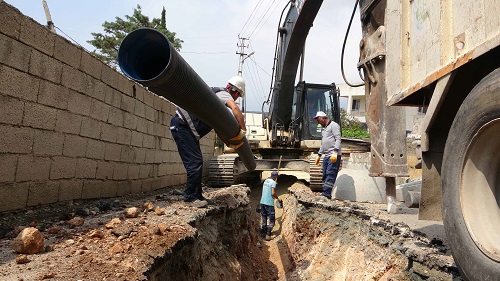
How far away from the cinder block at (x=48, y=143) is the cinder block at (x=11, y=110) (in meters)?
0.27

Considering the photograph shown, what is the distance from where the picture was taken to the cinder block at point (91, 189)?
457 cm

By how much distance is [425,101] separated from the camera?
320 cm

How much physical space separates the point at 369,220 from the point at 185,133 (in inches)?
95.5

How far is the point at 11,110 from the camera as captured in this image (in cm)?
332

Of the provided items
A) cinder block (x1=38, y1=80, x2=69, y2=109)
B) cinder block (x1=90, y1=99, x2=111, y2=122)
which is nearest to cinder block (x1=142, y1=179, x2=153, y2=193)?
cinder block (x1=90, y1=99, x2=111, y2=122)

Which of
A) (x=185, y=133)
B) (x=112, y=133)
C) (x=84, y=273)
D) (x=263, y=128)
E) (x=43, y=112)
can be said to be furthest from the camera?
(x=263, y=128)

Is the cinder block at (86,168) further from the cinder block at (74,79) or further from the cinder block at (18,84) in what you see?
the cinder block at (18,84)

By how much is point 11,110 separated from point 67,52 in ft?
3.40

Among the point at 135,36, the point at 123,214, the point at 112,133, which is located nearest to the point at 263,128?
the point at 112,133

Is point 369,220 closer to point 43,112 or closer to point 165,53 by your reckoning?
point 165,53

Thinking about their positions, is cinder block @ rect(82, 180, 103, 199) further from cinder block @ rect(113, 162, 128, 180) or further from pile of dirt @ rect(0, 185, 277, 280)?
cinder block @ rect(113, 162, 128, 180)

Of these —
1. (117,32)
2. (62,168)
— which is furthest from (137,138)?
(117,32)

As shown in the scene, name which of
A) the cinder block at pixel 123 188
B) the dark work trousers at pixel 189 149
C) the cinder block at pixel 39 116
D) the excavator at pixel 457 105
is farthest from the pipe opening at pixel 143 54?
the cinder block at pixel 123 188

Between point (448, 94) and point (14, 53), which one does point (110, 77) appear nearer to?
point (14, 53)
